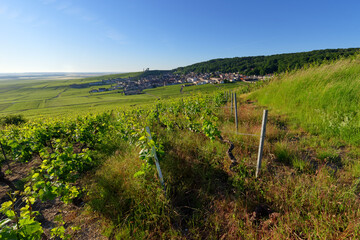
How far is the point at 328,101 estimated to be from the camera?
5512mm

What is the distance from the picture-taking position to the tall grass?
163 inches

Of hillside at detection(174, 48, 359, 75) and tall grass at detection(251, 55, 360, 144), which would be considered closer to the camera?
tall grass at detection(251, 55, 360, 144)

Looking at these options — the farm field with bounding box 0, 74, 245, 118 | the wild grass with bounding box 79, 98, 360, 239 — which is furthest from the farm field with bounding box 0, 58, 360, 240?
the farm field with bounding box 0, 74, 245, 118

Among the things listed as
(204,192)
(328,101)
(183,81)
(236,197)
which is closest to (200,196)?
(204,192)

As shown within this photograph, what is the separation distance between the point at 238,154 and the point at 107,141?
4.77 meters

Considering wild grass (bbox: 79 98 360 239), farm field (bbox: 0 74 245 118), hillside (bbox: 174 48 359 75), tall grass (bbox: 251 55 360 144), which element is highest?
hillside (bbox: 174 48 359 75)

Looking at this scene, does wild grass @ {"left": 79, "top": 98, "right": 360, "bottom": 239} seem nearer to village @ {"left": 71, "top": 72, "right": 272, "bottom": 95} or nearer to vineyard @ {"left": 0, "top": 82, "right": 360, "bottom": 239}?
vineyard @ {"left": 0, "top": 82, "right": 360, "bottom": 239}

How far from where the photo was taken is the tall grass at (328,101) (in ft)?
13.6

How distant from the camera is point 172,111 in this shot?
8773 millimetres

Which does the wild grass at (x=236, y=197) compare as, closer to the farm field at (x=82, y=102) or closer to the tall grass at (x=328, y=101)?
the tall grass at (x=328, y=101)

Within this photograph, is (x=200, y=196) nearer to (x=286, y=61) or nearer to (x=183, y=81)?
(x=286, y=61)

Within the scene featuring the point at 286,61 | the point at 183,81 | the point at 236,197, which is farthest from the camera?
the point at 183,81

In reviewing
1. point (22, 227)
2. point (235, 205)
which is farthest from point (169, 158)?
point (22, 227)

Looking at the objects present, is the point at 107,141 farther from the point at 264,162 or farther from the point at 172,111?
the point at 264,162
